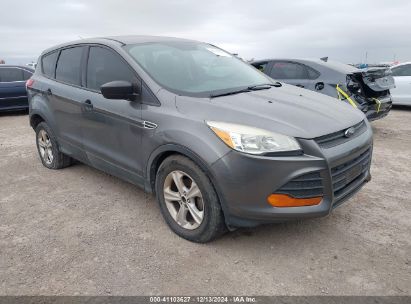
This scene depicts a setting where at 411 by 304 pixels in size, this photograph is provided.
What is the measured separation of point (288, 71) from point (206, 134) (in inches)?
191

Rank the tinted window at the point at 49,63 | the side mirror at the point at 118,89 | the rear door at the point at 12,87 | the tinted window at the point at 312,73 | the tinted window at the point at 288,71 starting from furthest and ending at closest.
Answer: the rear door at the point at 12,87
the tinted window at the point at 288,71
the tinted window at the point at 312,73
the tinted window at the point at 49,63
the side mirror at the point at 118,89

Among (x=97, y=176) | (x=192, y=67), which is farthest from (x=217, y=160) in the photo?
(x=97, y=176)

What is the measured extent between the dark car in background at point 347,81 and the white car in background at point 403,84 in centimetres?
301

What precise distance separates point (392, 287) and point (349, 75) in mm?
4576

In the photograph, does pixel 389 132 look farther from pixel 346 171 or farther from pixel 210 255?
pixel 210 255

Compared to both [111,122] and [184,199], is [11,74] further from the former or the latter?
[184,199]

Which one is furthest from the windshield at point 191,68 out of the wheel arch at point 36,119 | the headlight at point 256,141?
the wheel arch at point 36,119

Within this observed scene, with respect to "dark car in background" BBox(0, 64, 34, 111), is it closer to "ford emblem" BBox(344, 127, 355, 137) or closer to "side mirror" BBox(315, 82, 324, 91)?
"side mirror" BBox(315, 82, 324, 91)

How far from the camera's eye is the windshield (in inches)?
128

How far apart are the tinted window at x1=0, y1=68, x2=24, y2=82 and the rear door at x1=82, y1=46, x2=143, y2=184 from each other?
7305 millimetres

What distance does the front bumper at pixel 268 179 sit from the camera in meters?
2.52

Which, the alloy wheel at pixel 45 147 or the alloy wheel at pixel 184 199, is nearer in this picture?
the alloy wheel at pixel 184 199

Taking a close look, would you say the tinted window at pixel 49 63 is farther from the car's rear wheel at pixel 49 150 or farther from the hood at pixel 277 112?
the hood at pixel 277 112

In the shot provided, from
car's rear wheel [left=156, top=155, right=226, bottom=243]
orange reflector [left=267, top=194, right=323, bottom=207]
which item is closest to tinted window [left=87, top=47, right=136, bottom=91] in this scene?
car's rear wheel [left=156, top=155, right=226, bottom=243]
